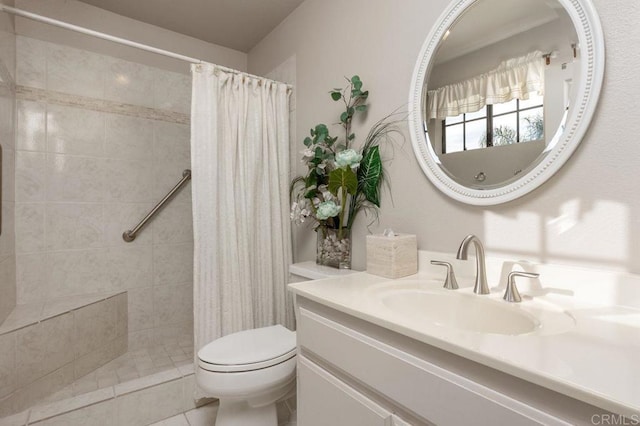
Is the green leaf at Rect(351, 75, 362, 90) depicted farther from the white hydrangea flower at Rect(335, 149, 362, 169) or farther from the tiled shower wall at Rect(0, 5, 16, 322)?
the tiled shower wall at Rect(0, 5, 16, 322)

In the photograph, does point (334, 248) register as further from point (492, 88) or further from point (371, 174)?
point (492, 88)

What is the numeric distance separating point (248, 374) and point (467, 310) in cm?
86

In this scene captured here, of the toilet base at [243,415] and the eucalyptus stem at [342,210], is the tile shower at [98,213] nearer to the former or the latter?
the toilet base at [243,415]

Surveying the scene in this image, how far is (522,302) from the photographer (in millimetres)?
887

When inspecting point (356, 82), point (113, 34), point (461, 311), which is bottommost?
point (461, 311)

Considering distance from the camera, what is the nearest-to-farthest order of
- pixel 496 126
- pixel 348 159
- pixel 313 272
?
pixel 496 126 → pixel 348 159 → pixel 313 272

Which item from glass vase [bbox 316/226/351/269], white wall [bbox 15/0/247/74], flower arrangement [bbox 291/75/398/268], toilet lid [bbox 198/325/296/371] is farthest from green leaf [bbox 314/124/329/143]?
white wall [bbox 15/0/247/74]

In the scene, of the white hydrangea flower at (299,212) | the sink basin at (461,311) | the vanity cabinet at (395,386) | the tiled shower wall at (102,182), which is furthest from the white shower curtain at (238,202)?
the sink basin at (461,311)

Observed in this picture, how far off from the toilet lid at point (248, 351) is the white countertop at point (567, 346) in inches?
20.8

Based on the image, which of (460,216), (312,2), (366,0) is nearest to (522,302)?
(460,216)

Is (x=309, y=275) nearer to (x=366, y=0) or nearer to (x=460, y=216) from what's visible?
(x=460, y=216)

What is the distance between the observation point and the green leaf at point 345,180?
4.84ft

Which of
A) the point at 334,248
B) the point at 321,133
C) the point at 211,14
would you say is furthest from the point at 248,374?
the point at 211,14

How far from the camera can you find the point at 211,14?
7.11ft
